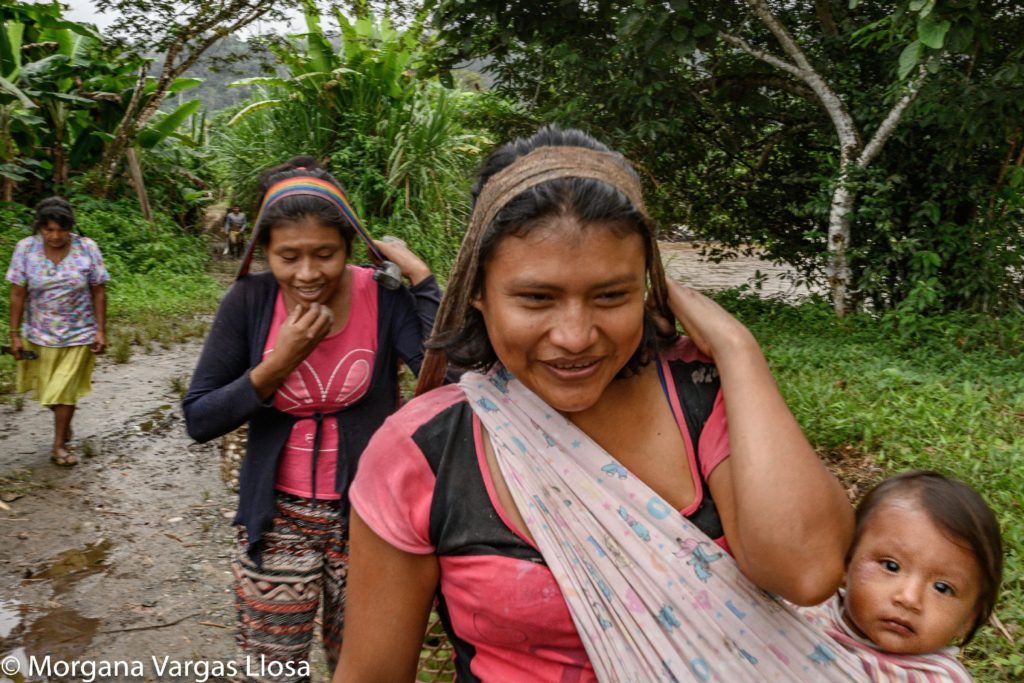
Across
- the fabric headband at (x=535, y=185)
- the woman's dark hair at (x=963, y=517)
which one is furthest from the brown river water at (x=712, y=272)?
the fabric headband at (x=535, y=185)

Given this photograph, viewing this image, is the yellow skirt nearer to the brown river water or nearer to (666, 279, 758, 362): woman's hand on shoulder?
(666, 279, 758, 362): woman's hand on shoulder

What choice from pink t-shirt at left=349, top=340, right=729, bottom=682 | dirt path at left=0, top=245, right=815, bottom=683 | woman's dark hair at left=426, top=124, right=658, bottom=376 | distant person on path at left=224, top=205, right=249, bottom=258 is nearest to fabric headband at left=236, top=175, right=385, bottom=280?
woman's dark hair at left=426, top=124, right=658, bottom=376

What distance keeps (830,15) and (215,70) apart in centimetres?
675

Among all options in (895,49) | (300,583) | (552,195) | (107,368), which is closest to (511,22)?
(895,49)

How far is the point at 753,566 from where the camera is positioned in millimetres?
1147

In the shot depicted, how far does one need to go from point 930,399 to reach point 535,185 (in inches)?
187

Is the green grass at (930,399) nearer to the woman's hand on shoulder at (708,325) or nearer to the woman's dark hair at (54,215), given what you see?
the woman's hand on shoulder at (708,325)

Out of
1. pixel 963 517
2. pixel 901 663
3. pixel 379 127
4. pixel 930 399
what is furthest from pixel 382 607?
pixel 379 127

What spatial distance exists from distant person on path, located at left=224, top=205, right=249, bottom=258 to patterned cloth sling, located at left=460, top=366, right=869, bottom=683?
13544mm

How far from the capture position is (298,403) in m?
2.39

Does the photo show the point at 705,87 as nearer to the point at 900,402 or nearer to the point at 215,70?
the point at 900,402

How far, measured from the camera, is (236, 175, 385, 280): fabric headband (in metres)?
2.42

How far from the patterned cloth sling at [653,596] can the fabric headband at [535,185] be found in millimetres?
302

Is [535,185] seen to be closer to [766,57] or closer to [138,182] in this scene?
[766,57]
